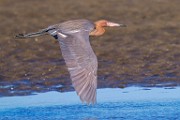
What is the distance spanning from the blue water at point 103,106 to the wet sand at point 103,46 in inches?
17.0

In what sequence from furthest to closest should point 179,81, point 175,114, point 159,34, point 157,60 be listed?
1. point 159,34
2. point 157,60
3. point 179,81
4. point 175,114

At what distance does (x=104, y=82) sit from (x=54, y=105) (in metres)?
1.45

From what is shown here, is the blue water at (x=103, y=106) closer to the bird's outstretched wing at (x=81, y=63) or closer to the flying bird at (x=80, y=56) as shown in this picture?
the flying bird at (x=80, y=56)

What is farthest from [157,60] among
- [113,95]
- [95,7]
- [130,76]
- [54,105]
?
[95,7]

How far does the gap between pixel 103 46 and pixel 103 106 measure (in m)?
3.31

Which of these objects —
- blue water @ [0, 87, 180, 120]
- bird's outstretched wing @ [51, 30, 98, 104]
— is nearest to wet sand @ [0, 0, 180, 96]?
blue water @ [0, 87, 180, 120]

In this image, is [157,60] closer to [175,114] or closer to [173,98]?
[173,98]

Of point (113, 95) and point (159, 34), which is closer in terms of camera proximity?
point (113, 95)

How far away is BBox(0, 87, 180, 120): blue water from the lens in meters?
8.85

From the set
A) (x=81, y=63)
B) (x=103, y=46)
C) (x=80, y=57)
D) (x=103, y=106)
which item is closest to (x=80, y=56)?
(x=80, y=57)

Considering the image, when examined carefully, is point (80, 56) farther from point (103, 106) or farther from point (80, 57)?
point (103, 106)

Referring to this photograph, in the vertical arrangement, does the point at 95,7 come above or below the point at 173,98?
above

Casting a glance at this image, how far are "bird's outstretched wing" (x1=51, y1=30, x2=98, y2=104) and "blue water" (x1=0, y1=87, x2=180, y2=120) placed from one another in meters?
1.38

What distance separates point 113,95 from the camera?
9.95m
